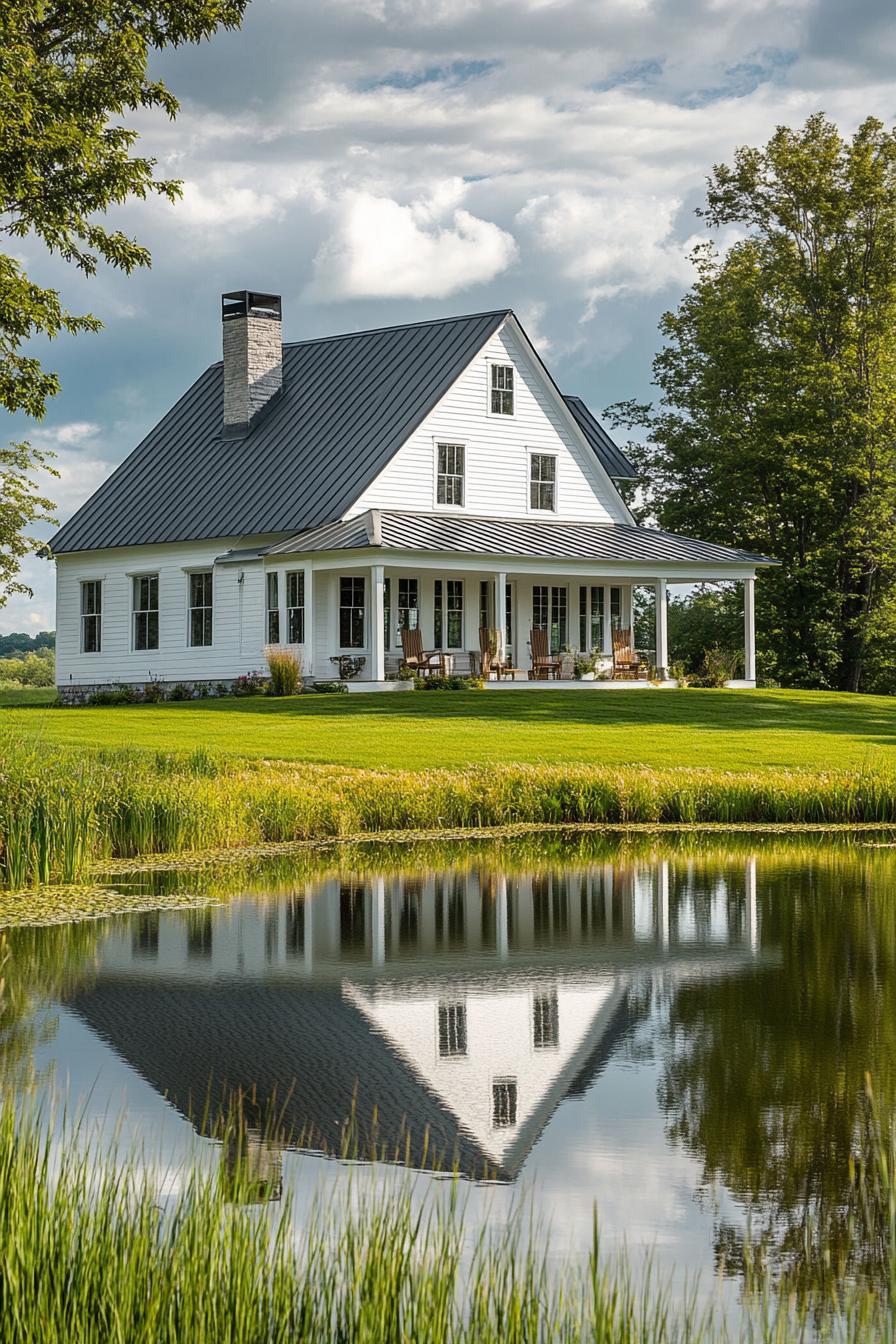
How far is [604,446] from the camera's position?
49.6 metres

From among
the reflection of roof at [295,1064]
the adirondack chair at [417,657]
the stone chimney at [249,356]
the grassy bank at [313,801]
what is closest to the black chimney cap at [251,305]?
the stone chimney at [249,356]

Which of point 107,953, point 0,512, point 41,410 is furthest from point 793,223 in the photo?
point 107,953

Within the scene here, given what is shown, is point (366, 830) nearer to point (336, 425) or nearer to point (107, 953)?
point (107, 953)

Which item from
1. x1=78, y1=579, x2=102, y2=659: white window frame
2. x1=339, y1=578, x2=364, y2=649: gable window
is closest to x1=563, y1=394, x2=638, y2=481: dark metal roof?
x1=339, y1=578, x2=364, y2=649: gable window

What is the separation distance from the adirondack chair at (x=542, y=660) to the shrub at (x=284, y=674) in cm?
594

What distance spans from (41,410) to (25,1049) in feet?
55.4

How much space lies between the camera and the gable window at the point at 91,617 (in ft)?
144

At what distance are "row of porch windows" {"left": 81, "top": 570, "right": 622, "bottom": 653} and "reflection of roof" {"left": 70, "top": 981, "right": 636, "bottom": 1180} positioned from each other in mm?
26764

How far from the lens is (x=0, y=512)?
49656 millimetres

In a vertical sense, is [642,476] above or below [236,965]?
above

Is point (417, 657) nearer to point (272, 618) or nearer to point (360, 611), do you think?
point (360, 611)

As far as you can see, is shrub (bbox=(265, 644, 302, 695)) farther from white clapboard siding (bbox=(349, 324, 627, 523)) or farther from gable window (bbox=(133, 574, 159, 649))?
gable window (bbox=(133, 574, 159, 649))

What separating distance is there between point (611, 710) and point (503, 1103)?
24.2m

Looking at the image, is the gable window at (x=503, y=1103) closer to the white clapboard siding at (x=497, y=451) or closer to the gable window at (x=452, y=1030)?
the gable window at (x=452, y=1030)
